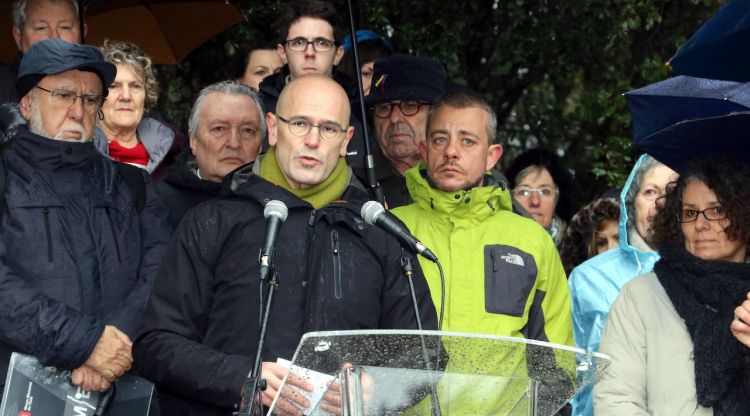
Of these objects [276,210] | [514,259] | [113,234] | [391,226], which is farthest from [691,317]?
[113,234]

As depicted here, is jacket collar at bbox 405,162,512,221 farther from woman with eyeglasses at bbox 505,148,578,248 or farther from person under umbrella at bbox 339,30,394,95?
woman with eyeglasses at bbox 505,148,578,248

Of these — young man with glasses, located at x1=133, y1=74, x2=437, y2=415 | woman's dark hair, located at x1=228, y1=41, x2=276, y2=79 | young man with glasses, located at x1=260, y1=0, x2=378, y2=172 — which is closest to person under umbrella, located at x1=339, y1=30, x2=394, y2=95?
woman's dark hair, located at x1=228, y1=41, x2=276, y2=79

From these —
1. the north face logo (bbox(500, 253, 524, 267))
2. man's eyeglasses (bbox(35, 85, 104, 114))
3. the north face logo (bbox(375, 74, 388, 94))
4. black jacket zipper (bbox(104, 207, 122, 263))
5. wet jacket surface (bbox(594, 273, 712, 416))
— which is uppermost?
the north face logo (bbox(375, 74, 388, 94))

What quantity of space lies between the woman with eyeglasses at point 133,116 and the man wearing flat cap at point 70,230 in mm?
1029

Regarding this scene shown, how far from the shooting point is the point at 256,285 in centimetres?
488

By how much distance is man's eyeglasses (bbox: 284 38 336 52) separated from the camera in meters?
7.23

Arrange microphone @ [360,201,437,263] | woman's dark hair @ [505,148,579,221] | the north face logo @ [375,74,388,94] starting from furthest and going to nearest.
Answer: woman's dark hair @ [505,148,579,221] → the north face logo @ [375,74,388,94] → microphone @ [360,201,437,263]

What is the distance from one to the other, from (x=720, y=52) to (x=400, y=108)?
7.18 ft

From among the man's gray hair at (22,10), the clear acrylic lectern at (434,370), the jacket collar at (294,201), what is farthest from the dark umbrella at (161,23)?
the clear acrylic lectern at (434,370)

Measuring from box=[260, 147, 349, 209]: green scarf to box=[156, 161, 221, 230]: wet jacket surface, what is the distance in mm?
1240

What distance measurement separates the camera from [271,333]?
190 inches

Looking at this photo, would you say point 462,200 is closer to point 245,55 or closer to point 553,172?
point 245,55

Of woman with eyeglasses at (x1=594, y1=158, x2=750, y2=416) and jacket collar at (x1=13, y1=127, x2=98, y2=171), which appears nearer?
woman with eyeglasses at (x1=594, y1=158, x2=750, y2=416)

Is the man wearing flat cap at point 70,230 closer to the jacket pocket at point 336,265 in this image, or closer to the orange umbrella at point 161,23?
the jacket pocket at point 336,265
